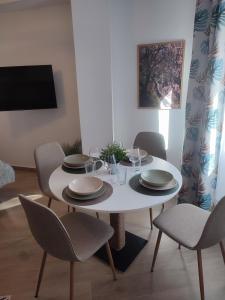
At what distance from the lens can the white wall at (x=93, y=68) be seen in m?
2.41

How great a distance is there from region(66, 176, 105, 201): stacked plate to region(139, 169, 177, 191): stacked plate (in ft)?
0.94

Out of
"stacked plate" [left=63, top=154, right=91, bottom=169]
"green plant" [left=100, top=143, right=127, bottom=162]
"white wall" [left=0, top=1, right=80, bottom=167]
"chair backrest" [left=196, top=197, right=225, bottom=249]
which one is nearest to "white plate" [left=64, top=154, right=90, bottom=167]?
"stacked plate" [left=63, top=154, right=91, bottom=169]

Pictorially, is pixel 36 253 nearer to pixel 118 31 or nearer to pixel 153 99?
pixel 153 99

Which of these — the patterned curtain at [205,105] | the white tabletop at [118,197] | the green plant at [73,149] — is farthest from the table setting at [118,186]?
the green plant at [73,149]

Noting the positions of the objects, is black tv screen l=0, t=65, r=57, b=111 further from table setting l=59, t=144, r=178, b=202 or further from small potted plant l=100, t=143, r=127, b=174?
small potted plant l=100, t=143, r=127, b=174

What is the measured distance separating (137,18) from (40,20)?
4.44ft

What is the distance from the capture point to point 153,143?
2.38 metres

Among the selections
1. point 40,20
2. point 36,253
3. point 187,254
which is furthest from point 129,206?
point 40,20

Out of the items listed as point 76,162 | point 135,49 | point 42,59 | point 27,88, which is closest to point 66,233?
point 76,162

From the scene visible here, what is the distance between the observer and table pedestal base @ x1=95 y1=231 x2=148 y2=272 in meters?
1.89

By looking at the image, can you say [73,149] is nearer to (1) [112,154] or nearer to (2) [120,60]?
(2) [120,60]

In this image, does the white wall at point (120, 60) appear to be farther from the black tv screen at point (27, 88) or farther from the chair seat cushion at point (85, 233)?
the chair seat cushion at point (85, 233)

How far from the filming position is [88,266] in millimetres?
1903

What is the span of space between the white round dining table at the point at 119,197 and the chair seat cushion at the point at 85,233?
0.26 m
